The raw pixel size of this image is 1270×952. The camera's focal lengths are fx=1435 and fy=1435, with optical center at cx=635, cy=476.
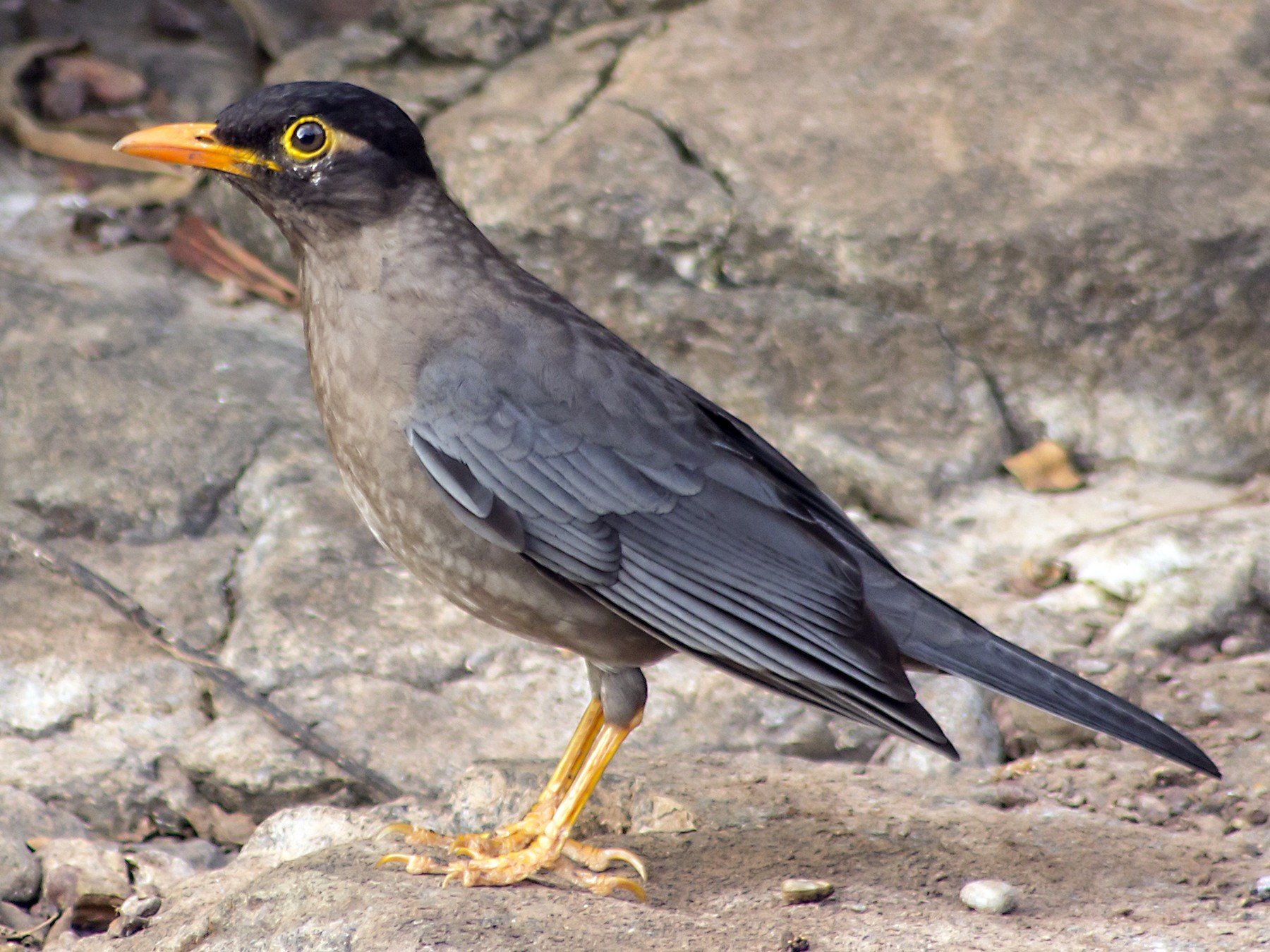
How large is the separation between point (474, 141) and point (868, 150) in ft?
5.87

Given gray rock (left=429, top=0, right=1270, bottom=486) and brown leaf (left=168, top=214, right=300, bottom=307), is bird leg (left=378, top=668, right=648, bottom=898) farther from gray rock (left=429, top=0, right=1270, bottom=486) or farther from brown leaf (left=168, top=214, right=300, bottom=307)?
brown leaf (left=168, top=214, right=300, bottom=307)

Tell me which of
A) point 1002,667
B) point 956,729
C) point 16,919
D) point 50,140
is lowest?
point 16,919

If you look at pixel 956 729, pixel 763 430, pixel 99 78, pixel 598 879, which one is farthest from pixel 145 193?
pixel 598 879

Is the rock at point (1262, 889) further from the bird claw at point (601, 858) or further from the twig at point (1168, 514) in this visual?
the twig at point (1168, 514)

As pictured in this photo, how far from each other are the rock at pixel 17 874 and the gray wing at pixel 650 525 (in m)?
1.61

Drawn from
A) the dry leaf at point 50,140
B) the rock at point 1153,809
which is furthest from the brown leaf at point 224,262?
the rock at point 1153,809

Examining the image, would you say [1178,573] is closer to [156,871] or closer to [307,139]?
[307,139]

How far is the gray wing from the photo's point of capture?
11.3 feet

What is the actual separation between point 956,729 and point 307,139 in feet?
8.65

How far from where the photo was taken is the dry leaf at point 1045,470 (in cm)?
572

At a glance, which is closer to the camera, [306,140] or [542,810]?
[306,140]

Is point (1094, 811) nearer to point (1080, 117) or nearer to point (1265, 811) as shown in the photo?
point (1265, 811)

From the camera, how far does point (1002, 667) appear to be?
351cm

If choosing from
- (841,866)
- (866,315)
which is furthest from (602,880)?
(866,315)
